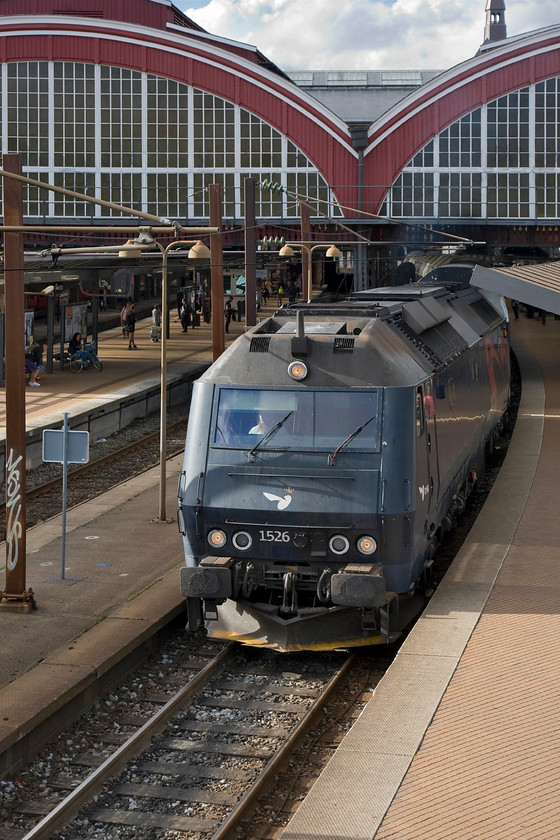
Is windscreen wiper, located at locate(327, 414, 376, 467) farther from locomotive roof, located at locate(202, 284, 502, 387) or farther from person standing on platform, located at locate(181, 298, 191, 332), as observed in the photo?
person standing on platform, located at locate(181, 298, 191, 332)

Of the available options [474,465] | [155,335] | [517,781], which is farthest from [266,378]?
[155,335]

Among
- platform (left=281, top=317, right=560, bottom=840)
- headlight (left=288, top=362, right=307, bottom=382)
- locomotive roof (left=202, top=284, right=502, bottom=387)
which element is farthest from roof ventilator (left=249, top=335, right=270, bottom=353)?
platform (left=281, top=317, right=560, bottom=840)

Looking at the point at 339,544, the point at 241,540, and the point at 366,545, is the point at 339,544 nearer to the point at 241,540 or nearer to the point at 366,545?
the point at 366,545

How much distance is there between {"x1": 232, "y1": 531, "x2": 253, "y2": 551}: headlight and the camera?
37.2 ft

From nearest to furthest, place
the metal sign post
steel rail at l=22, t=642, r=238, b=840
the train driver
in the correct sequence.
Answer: steel rail at l=22, t=642, r=238, b=840 → the train driver → the metal sign post

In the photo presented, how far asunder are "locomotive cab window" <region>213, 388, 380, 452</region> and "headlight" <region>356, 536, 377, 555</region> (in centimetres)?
87

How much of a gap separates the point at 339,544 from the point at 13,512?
4.24 metres

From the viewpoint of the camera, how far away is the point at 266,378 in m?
11.8

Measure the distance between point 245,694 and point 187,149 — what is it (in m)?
40.0

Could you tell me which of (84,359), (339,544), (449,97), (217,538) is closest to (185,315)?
(449,97)

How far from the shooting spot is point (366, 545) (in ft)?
36.2

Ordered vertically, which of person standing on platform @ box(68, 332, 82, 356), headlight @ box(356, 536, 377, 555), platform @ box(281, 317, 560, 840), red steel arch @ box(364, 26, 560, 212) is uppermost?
red steel arch @ box(364, 26, 560, 212)

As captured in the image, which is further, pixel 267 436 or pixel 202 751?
pixel 267 436

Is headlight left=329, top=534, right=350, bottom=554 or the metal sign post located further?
the metal sign post
